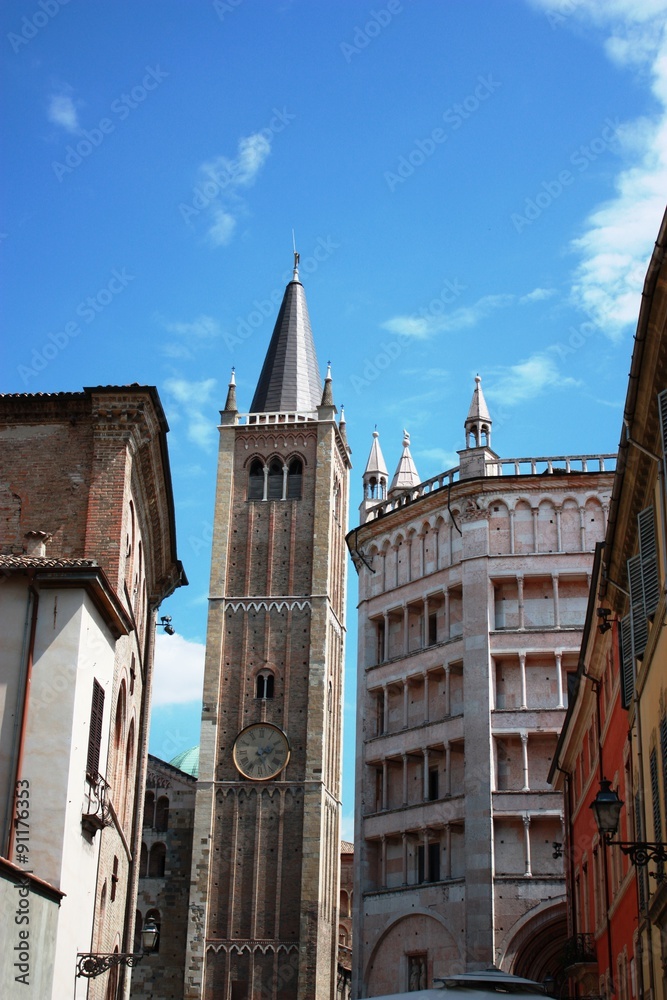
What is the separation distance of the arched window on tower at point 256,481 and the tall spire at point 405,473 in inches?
726

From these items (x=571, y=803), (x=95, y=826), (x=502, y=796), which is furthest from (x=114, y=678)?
(x=502, y=796)

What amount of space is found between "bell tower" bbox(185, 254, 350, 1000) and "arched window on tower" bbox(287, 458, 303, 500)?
0.25 feet

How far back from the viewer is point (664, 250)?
12.9m

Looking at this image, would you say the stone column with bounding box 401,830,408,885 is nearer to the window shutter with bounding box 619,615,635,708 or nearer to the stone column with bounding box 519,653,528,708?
the stone column with bounding box 519,653,528,708

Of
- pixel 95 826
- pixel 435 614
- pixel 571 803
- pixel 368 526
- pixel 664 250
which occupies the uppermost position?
pixel 368 526

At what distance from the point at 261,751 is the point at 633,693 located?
47991mm

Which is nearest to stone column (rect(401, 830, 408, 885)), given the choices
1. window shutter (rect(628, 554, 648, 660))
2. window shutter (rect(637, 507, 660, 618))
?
window shutter (rect(628, 554, 648, 660))

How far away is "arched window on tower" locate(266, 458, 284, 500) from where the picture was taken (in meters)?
70.9

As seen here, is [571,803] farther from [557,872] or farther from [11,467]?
[11,467]

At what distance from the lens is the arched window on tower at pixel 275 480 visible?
233ft

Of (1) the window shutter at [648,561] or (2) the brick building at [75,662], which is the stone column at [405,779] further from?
(1) the window shutter at [648,561]

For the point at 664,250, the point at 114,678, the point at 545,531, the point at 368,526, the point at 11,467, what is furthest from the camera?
the point at 368,526

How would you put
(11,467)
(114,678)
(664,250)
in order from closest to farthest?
(664,250) < (114,678) < (11,467)

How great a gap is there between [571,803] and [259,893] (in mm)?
32949
